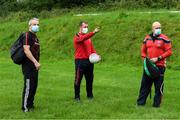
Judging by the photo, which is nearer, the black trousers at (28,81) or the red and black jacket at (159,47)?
the black trousers at (28,81)

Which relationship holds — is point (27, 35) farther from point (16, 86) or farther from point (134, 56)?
point (134, 56)

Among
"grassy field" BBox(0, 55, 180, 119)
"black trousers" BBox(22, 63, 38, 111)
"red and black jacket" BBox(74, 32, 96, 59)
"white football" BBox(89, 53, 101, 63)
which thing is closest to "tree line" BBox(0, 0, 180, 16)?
"grassy field" BBox(0, 55, 180, 119)

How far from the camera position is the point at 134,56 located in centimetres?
2239

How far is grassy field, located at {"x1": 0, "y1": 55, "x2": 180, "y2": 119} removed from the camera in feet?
36.6

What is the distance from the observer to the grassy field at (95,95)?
36.6 feet

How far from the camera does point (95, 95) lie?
13.9 metres

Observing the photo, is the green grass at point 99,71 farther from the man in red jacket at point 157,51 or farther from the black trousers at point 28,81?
the man in red jacket at point 157,51

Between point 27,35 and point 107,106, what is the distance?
9.15 ft

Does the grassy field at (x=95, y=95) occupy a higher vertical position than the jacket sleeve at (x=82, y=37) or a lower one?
lower

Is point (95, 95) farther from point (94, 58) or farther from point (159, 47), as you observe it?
point (159, 47)

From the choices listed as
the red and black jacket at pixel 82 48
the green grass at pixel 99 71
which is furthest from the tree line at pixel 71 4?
the red and black jacket at pixel 82 48

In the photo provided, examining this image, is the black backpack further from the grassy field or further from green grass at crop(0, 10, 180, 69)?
green grass at crop(0, 10, 180, 69)

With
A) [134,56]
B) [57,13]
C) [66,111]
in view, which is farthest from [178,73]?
[57,13]

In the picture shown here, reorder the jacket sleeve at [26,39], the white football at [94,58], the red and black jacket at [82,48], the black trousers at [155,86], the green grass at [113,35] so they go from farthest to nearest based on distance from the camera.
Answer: the green grass at [113,35]
the red and black jacket at [82,48]
the white football at [94,58]
the black trousers at [155,86]
the jacket sleeve at [26,39]
